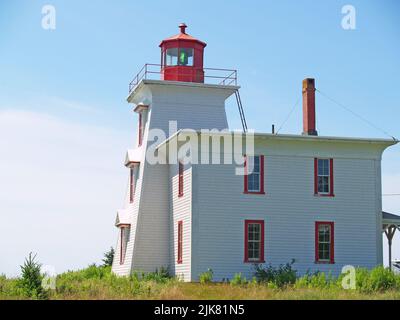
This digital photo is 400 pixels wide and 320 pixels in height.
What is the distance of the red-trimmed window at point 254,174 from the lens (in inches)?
1389

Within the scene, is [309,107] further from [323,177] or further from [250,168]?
[250,168]

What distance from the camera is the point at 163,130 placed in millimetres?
39469

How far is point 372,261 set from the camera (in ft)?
119

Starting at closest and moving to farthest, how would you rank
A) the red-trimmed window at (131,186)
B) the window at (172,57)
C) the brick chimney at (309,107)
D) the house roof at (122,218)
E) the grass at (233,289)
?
the grass at (233,289), the brick chimney at (309,107), the window at (172,57), the house roof at (122,218), the red-trimmed window at (131,186)

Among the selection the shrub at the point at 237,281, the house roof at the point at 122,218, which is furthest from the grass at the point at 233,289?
the house roof at the point at 122,218

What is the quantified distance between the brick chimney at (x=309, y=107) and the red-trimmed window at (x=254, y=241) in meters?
5.45

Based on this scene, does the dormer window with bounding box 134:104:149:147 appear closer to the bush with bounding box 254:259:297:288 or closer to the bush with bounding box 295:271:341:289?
the bush with bounding box 254:259:297:288

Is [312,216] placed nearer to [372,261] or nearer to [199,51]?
[372,261]

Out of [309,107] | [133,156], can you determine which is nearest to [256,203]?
[309,107]

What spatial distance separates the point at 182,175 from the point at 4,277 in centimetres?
934

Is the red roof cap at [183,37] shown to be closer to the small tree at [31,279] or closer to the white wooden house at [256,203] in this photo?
the white wooden house at [256,203]
